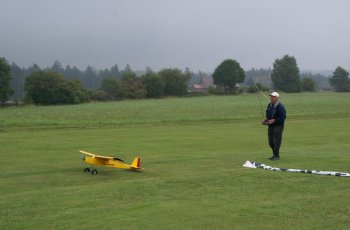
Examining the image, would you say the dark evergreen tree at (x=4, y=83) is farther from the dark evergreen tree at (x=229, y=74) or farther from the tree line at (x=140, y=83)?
the dark evergreen tree at (x=229, y=74)

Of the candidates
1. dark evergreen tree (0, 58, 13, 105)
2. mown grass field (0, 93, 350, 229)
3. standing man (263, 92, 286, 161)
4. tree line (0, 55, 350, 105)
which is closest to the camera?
mown grass field (0, 93, 350, 229)

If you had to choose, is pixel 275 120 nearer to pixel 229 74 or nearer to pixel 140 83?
pixel 140 83

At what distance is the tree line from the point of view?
87625 millimetres

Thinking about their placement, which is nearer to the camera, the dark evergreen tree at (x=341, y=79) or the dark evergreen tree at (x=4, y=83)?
the dark evergreen tree at (x=4, y=83)

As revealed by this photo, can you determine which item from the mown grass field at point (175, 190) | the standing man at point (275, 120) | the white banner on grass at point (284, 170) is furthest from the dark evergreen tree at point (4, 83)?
the white banner on grass at point (284, 170)

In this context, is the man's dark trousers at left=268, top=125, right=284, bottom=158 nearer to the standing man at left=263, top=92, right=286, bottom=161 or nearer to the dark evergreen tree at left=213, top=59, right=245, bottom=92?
the standing man at left=263, top=92, right=286, bottom=161

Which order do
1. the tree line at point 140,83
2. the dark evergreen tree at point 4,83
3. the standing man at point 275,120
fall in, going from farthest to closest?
the tree line at point 140,83 < the dark evergreen tree at point 4,83 < the standing man at point 275,120

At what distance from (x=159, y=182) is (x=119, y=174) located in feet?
5.98

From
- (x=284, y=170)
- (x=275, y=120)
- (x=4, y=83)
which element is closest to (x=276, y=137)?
(x=275, y=120)

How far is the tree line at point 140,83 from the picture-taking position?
87625 millimetres

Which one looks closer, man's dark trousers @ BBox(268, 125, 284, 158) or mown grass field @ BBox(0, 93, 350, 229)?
mown grass field @ BBox(0, 93, 350, 229)

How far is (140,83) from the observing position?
110875mm

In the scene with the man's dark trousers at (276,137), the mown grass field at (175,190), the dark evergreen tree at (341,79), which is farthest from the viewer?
the dark evergreen tree at (341,79)

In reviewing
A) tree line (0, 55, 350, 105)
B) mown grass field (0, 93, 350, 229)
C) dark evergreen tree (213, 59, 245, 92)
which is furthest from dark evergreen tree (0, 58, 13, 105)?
mown grass field (0, 93, 350, 229)
